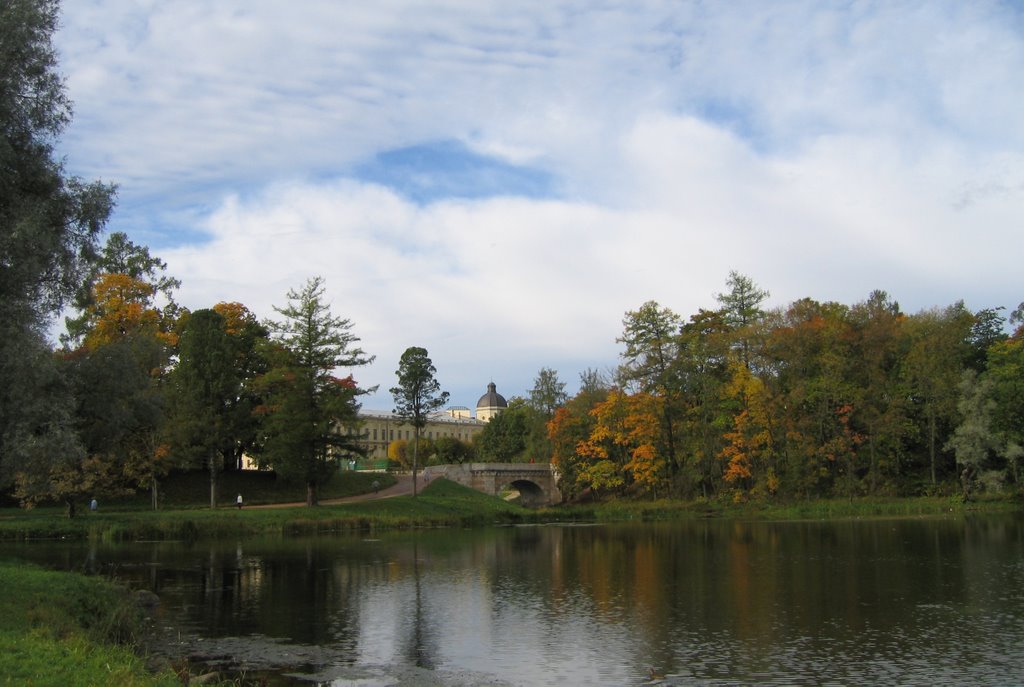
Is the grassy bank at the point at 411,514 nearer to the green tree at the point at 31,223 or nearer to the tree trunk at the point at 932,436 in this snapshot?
the tree trunk at the point at 932,436

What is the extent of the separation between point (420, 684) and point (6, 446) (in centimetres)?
1288

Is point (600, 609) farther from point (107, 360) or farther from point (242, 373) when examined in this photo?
point (242, 373)

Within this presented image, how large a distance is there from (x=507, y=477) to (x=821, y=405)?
28055 mm

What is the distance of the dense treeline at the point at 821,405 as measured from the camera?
205ft

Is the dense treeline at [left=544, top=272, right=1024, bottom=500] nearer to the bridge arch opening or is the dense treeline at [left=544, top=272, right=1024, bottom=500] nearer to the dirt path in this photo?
the bridge arch opening

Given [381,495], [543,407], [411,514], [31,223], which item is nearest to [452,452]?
[543,407]

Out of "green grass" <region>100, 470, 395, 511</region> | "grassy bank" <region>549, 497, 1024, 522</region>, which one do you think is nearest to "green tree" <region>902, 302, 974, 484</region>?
"grassy bank" <region>549, 497, 1024, 522</region>

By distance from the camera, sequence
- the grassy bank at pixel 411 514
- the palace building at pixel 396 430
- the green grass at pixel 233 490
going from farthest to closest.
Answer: the palace building at pixel 396 430 < the green grass at pixel 233 490 < the grassy bank at pixel 411 514

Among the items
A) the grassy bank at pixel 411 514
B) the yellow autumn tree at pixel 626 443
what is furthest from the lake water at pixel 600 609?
the yellow autumn tree at pixel 626 443

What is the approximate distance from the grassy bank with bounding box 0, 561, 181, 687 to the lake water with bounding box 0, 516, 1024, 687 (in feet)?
5.62

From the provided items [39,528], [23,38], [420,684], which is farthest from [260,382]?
[420,684]

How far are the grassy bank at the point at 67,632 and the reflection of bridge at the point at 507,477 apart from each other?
182 ft

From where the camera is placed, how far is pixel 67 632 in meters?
15.7

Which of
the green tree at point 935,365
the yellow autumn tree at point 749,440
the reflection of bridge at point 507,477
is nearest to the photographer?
the green tree at point 935,365
